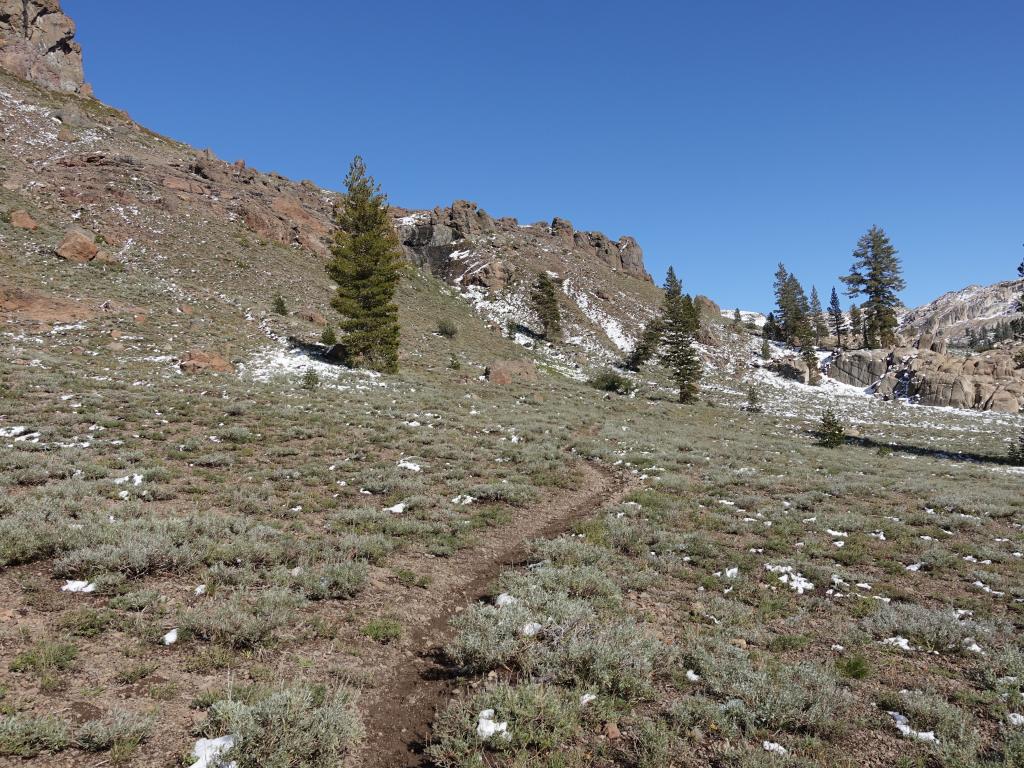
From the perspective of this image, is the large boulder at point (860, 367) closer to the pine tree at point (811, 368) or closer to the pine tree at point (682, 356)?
the pine tree at point (811, 368)

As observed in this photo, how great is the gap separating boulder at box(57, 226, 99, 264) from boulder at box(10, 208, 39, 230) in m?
2.93

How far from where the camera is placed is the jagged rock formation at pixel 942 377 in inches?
2068

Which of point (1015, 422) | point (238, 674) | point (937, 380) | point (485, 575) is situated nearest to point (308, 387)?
point (485, 575)

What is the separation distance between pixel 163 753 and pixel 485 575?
551 cm

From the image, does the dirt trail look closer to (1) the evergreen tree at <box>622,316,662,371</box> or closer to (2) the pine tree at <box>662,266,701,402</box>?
(2) the pine tree at <box>662,266,701,402</box>

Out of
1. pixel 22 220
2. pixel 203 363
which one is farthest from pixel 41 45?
pixel 203 363

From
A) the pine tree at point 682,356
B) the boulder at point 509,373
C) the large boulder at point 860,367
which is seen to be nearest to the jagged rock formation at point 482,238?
the pine tree at point 682,356

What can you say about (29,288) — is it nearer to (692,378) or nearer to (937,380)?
(692,378)

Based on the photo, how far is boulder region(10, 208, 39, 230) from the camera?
34812 mm

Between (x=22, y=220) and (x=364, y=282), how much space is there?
2811 cm

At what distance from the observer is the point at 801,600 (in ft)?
27.5

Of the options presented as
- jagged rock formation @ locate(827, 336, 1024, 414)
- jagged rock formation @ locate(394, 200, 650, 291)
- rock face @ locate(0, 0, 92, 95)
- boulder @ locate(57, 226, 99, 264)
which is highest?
rock face @ locate(0, 0, 92, 95)

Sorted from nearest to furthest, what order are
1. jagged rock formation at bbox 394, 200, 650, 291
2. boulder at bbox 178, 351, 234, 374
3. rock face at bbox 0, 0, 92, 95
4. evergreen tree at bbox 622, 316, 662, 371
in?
boulder at bbox 178, 351, 234, 374 → rock face at bbox 0, 0, 92, 95 → evergreen tree at bbox 622, 316, 662, 371 → jagged rock formation at bbox 394, 200, 650, 291

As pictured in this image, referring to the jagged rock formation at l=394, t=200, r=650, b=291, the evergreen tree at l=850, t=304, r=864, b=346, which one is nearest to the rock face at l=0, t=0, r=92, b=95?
the jagged rock formation at l=394, t=200, r=650, b=291
